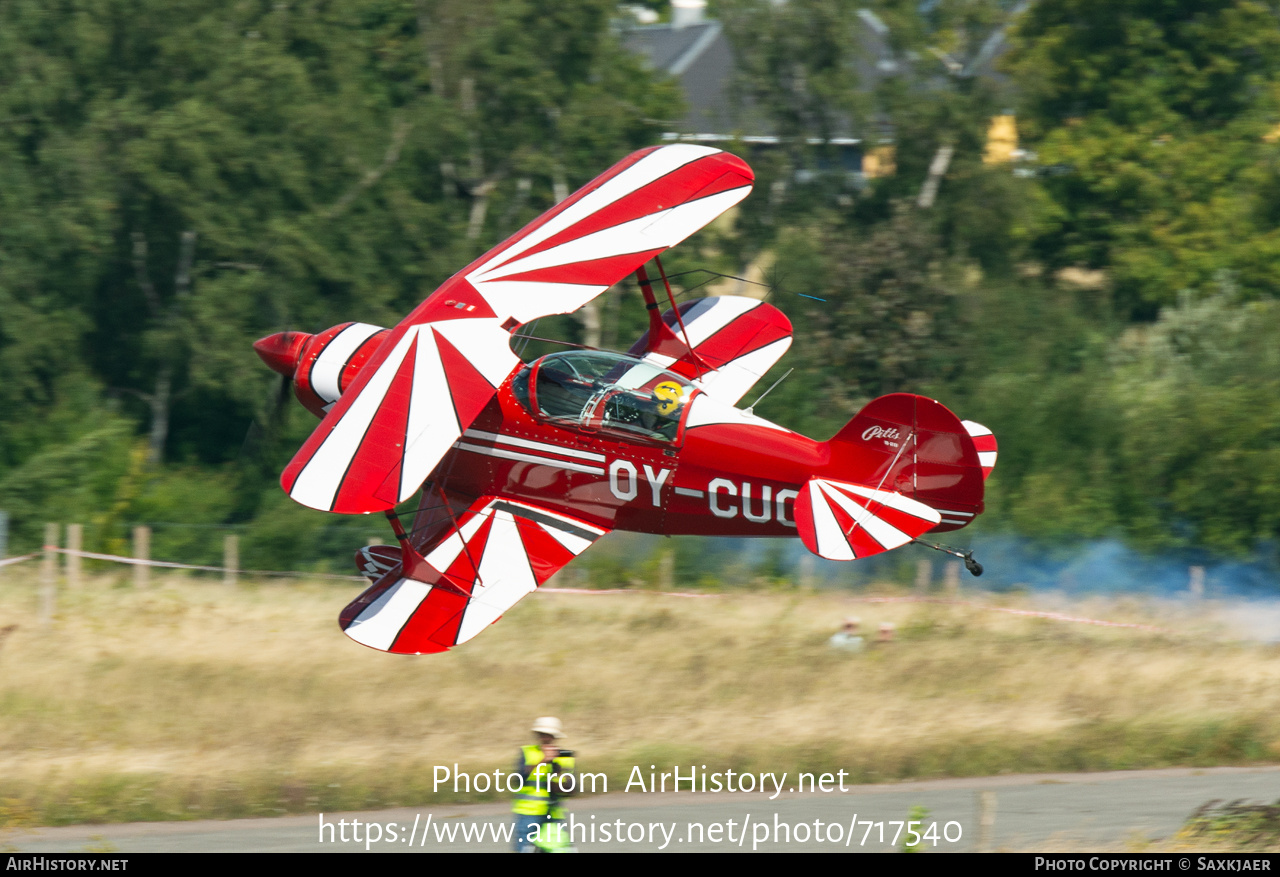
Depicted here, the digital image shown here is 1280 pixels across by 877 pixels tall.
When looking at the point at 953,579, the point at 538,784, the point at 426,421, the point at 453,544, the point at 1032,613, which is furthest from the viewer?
the point at 953,579

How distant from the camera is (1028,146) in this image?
1145 inches

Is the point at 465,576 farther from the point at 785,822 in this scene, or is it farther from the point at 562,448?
the point at 785,822

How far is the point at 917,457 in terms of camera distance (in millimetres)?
10117

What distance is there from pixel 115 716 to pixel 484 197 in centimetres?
1516

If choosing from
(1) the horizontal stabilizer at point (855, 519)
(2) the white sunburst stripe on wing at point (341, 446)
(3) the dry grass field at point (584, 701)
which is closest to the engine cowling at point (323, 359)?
(2) the white sunburst stripe on wing at point (341, 446)

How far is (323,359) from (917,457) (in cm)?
550

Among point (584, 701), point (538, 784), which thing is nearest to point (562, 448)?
point (584, 701)

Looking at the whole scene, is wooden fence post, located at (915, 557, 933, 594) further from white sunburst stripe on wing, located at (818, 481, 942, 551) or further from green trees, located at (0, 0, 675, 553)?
green trees, located at (0, 0, 675, 553)

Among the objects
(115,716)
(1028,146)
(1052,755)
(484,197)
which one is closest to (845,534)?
(1052,755)

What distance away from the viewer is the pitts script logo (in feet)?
33.4

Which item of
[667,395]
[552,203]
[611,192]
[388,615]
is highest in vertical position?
[611,192]

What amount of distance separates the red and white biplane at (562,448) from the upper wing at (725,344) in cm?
14

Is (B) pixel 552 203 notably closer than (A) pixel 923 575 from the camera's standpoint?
No

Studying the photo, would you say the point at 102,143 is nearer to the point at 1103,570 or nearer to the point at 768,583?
the point at 768,583
